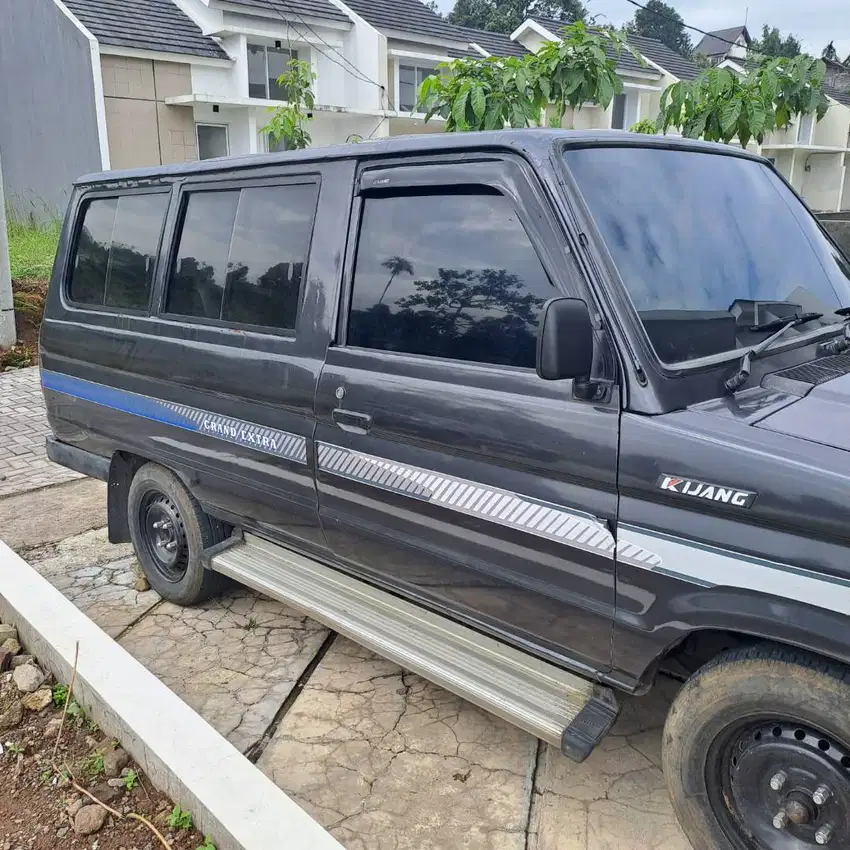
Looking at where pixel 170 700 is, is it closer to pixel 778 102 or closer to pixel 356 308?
pixel 356 308

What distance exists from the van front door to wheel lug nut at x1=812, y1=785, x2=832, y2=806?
67 cm

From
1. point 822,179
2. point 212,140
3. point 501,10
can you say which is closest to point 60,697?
point 212,140

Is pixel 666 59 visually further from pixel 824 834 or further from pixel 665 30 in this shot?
pixel 665 30

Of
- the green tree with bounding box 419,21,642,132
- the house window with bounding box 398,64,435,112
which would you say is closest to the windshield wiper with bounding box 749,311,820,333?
the green tree with bounding box 419,21,642,132

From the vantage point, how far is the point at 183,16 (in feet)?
69.8

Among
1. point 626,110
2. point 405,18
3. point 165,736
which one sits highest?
point 405,18

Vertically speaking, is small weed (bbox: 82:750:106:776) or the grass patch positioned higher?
the grass patch

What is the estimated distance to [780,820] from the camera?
228 cm

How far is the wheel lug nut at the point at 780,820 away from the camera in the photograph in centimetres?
227

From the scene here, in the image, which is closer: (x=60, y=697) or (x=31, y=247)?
(x=60, y=697)

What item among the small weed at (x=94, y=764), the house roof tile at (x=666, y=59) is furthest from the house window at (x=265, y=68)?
the small weed at (x=94, y=764)

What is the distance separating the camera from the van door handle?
2.97 meters

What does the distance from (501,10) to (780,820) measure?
2325 inches

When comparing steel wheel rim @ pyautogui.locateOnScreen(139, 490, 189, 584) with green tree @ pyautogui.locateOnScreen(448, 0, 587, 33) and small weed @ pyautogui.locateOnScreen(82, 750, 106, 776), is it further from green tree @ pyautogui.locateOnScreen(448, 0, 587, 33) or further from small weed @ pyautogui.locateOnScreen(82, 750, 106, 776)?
green tree @ pyautogui.locateOnScreen(448, 0, 587, 33)
